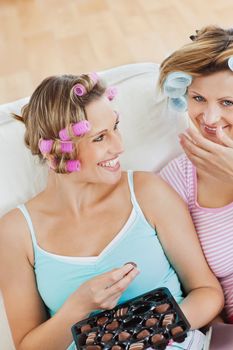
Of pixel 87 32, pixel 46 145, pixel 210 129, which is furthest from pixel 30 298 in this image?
pixel 87 32

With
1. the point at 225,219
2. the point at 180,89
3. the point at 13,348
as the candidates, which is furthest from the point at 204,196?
the point at 13,348

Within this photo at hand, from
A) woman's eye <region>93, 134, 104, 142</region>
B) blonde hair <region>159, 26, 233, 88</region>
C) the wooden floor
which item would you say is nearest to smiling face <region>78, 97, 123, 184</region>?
woman's eye <region>93, 134, 104, 142</region>

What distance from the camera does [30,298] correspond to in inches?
53.0

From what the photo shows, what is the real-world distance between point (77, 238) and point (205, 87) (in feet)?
1.63

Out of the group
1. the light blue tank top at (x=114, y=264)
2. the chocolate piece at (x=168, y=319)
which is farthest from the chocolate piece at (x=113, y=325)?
the light blue tank top at (x=114, y=264)

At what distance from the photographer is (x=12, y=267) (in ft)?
4.40

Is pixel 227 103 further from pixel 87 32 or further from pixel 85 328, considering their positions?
pixel 87 32

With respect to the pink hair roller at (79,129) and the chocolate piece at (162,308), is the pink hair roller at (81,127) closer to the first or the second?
the pink hair roller at (79,129)

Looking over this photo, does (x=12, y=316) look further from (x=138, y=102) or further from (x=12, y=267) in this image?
(x=138, y=102)

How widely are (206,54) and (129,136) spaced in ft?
1.25

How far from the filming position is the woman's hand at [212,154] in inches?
49.9

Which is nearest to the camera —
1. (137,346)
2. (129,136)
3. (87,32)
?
(137,346)

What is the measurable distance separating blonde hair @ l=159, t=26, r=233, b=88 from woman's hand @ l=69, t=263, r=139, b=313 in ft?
1.69

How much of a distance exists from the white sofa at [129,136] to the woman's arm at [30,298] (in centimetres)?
16
